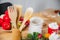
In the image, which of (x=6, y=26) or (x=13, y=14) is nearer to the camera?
(x=13, y=14)

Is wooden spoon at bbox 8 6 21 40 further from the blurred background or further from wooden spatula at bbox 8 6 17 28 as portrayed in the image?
the blurred background

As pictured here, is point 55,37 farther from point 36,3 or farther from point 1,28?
point 36,3

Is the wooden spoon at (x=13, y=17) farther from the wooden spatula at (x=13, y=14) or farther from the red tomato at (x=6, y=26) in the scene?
the red tomato at (x=6, y=26)

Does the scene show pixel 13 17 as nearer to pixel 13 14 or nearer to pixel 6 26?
pixel 13 14

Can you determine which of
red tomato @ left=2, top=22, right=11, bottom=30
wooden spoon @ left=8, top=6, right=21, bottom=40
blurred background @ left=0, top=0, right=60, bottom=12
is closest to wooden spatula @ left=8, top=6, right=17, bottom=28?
wooden spoon @ left=8, top=6, right=21, bottom=40

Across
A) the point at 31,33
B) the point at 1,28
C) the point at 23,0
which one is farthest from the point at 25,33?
the point at 23,0

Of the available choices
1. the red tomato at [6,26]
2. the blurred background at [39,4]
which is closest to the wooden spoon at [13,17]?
the red tomato at [6,26]

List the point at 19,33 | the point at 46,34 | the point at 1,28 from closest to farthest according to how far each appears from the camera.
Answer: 1. the point at 19,33
2. the point at 46,34
3. the point at 1,28

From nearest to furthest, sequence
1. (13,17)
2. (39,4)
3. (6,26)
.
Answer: (13,17) → (6,26) → (39,4)

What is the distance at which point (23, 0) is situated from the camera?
193 cm

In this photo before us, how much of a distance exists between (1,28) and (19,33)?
11.2 inches

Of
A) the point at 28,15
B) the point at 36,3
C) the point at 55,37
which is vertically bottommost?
the point at 55,37

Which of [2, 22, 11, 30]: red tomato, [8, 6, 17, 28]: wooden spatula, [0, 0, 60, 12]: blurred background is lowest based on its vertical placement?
[2, 22, 11, 30]: red tomato

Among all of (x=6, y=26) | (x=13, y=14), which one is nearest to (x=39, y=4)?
(x=6, y=26)
